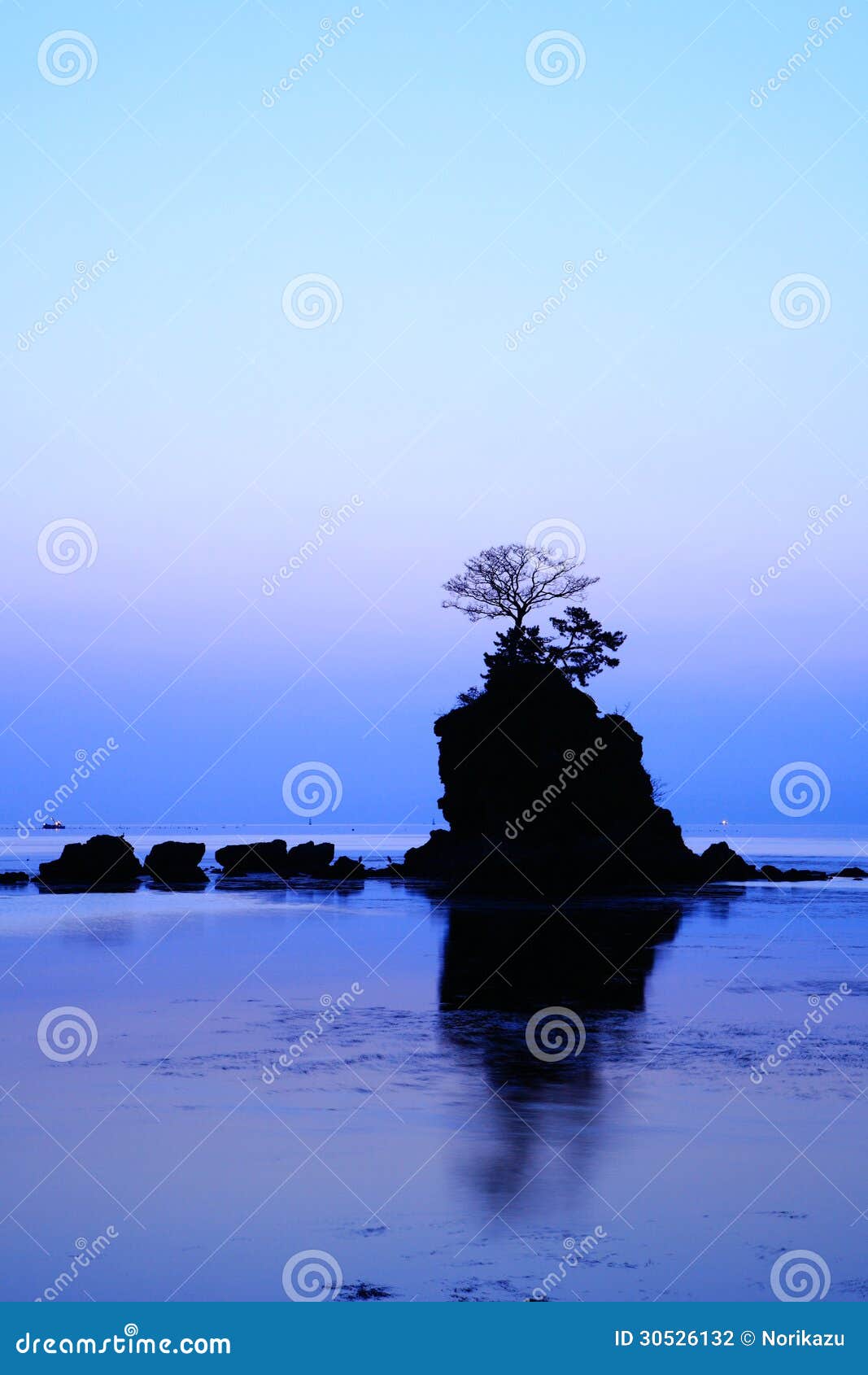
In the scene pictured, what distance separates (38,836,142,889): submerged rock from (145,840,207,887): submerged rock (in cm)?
108

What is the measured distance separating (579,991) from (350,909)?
21.2m

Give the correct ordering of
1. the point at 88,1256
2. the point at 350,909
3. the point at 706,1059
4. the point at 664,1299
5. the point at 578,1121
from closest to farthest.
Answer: the point at 664,1299
the point at 88,1256
the point at 578,1121
the point at 706,1059
the point at 350,909

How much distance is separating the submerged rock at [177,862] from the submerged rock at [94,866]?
3.53 feet

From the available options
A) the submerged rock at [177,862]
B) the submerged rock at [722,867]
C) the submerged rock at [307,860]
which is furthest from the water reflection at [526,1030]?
the submerged rock at [307,860]

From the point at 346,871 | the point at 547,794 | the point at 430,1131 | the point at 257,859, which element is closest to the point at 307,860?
the point at 257,859

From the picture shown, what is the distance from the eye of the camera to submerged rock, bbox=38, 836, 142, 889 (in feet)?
173

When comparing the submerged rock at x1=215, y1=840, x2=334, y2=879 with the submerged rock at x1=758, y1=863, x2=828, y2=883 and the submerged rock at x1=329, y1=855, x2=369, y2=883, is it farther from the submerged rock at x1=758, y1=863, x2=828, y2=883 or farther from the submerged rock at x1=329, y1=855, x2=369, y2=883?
the submerged rock at x1=758, y1=863, x2=828, y2=883

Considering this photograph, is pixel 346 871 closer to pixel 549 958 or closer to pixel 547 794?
pixel 547 794

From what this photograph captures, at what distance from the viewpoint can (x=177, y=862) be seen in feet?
184

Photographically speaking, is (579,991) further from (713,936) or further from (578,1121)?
(713,936)

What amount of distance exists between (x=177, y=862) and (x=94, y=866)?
12.0ft

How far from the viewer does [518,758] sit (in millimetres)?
53500

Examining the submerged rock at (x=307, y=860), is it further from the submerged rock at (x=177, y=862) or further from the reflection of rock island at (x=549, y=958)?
the reflection of rock island at (x=549, y=958)

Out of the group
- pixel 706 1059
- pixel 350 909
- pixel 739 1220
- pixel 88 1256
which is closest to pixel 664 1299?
pixel 739 1220
